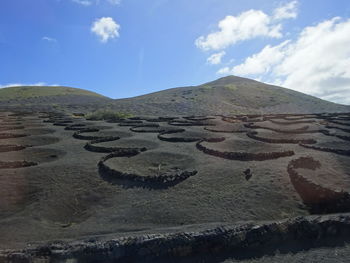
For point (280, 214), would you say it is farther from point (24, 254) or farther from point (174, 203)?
point (24, 254)

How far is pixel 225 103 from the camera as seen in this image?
220ft

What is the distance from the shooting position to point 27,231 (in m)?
8.59

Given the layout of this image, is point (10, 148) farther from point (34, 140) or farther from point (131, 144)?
point (131, 144)

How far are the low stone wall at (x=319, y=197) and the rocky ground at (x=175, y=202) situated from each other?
3cm

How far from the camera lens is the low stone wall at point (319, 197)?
980 centimetres

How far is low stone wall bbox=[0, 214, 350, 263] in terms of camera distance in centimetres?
705

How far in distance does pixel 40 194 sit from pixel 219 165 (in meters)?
6.45

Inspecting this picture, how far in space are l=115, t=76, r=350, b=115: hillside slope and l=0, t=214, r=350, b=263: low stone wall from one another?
40828 mm

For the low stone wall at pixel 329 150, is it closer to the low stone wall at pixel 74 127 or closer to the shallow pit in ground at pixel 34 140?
the shallow pit in ground at pixel 34 140

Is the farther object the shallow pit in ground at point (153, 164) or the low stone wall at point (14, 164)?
the low stone wall at point (14, 164)

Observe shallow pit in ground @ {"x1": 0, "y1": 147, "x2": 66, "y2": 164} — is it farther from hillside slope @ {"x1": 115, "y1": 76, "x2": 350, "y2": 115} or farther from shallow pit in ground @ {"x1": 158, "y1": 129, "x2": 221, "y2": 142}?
hillside slope @ {"x1": 115, "y1": 76, "x2": 350, "y2": 115}

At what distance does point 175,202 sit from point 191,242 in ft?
9.22

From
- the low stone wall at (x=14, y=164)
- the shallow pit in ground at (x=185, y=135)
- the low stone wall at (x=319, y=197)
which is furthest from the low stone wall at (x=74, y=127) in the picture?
the low stone wall at (x=319, y=197)

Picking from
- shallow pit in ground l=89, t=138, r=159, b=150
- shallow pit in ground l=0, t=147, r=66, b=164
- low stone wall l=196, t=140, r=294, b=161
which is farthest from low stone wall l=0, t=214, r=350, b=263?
shallow pit in ground l=89, t=138, r=159, b=150
